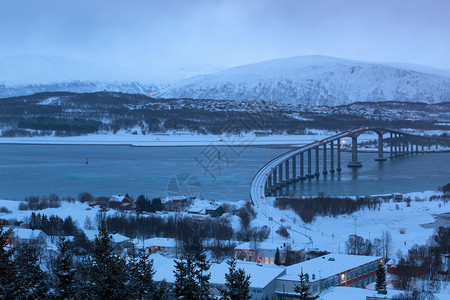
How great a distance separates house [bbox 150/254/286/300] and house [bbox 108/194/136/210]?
5015 millimetres

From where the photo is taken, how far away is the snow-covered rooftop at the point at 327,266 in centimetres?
573

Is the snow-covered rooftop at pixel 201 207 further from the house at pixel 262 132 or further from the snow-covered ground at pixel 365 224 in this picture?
the house at pixel 262 132

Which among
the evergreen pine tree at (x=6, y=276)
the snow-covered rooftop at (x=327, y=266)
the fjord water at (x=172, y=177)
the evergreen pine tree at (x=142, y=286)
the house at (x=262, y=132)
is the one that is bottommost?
the fjord water at (x=172, y=177)

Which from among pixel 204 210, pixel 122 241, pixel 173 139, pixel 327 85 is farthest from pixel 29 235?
pixel 327 85

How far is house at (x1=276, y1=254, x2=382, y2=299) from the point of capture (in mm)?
5449

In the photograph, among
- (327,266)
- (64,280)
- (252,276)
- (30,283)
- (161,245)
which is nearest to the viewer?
(30,283)

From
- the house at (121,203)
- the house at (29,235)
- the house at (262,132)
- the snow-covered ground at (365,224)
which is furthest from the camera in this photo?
the house at (262,132)

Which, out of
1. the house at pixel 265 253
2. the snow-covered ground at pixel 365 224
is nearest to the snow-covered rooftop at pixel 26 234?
the house at pixel 265 253

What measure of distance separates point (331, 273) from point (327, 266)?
0.21m

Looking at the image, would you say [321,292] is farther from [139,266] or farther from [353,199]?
[353,199]

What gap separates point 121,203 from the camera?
1127cm

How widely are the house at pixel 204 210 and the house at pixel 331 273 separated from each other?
3.50 m

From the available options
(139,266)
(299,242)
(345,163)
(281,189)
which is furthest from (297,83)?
(139,266)

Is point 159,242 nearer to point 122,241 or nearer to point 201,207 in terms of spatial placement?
point 122,241
